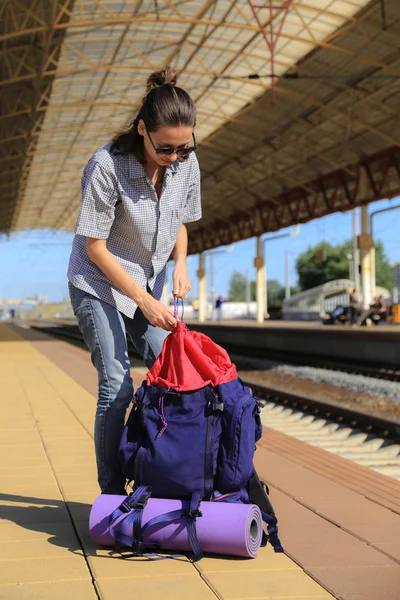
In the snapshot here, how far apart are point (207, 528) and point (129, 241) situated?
122 cm

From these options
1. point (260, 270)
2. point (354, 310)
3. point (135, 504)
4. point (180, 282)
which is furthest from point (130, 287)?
point (260, 270)

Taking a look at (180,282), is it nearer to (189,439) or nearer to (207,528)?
(189,439)

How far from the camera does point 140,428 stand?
11.5ft

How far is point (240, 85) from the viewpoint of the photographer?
1120 inches

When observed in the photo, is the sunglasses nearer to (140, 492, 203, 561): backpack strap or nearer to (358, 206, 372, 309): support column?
(140, 492, 203, 561): backpack strap

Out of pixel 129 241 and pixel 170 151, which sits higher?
pixel 170 151

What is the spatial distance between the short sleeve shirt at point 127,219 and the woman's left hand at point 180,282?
66mm

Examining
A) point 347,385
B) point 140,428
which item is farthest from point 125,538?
point 347,385

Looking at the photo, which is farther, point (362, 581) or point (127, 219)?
point (127, 219)

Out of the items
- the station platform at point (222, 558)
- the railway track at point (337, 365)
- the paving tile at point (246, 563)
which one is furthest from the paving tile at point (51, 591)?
the railway track at point (337, 365)

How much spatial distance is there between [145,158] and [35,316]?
129338 mm

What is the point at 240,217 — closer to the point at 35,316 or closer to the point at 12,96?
the point at 12,96

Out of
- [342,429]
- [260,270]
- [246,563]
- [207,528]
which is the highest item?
[260,270]

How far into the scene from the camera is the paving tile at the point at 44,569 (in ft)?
9.92
